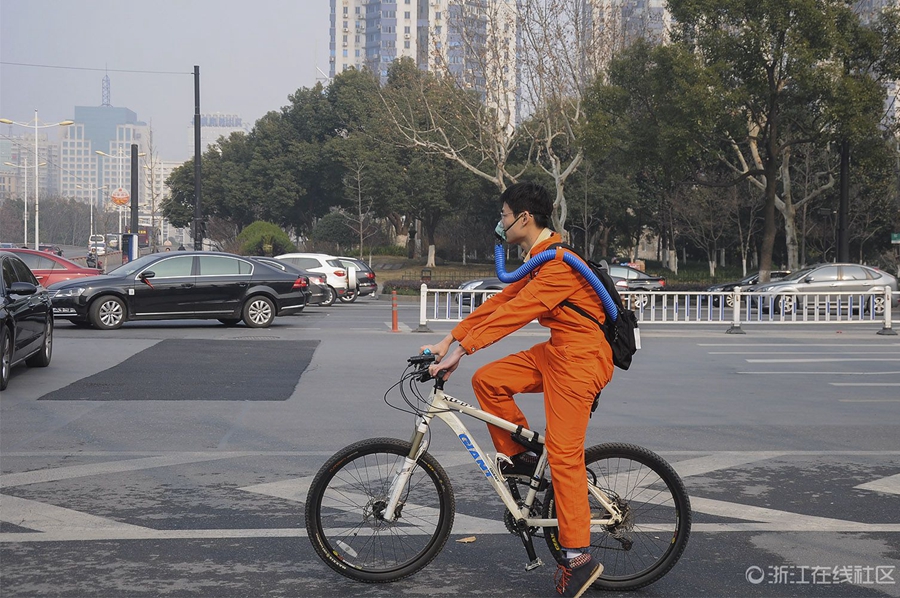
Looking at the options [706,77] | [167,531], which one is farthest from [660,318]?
[167,531]

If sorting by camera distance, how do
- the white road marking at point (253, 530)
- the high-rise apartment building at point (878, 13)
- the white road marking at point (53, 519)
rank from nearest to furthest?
the white road marking at point (253, 530), the white road marking at point (53, 519), the high-rise apartment building at point (878, 13)

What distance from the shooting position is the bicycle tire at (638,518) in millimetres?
4785

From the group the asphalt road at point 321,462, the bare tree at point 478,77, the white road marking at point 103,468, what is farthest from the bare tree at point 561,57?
the white road marking at point 103,468

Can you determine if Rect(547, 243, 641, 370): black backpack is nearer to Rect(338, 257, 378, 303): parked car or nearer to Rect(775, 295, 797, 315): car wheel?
Rect(775, 295, 797, 315): car wheel

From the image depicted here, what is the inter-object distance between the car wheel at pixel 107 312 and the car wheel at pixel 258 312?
2328 millimetres

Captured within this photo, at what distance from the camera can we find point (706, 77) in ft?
106

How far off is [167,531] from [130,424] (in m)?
3.78

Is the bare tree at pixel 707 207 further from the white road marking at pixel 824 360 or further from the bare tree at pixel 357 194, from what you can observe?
the white road marking at pixel 824 360

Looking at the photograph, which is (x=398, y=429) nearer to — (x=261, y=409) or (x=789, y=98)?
(x=261, y=409)

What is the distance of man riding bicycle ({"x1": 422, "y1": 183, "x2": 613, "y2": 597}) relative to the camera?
4.57 meters

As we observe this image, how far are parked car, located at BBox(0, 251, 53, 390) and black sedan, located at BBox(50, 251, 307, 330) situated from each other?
5.51m

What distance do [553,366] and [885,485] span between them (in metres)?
3.47

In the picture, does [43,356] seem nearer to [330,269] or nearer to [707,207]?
[330,269]

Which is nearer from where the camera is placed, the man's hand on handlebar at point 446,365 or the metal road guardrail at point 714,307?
the man's hand on handlebar at point 446,365
